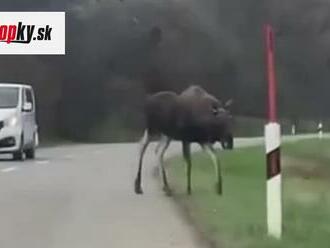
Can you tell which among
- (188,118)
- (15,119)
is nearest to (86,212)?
(188,118)

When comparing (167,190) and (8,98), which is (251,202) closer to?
(167,190)

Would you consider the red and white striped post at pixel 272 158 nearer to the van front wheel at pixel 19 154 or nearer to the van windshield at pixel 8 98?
the van front wheel at pixel 19 154

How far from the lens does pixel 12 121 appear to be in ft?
95.0

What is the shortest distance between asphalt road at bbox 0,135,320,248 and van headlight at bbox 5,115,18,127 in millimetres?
5368

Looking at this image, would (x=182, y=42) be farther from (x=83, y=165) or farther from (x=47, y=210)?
(x=47, y=210)

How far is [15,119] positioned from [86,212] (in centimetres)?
1429

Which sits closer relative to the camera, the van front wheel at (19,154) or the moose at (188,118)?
the moose at (188,118)

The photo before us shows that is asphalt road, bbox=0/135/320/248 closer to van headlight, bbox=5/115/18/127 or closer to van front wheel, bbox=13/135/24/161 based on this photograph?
van headlight, bbox=5/115/18/127

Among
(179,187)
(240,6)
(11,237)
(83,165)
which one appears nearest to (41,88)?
(240,6)

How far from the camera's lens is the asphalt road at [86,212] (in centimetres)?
1211

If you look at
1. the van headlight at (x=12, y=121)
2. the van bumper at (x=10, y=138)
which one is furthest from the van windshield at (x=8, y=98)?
the van bumper at (x=10, y=138)

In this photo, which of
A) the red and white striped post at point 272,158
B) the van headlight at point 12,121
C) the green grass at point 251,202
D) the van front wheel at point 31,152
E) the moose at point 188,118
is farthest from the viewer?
the van front wheel at point 31,152

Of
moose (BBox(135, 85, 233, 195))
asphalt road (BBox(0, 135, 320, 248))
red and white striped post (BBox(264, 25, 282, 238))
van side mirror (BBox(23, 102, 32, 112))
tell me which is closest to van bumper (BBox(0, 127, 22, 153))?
van side mirror (BBox(23, 102, 32, 112))

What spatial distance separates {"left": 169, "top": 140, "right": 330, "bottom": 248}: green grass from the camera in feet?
37.8
